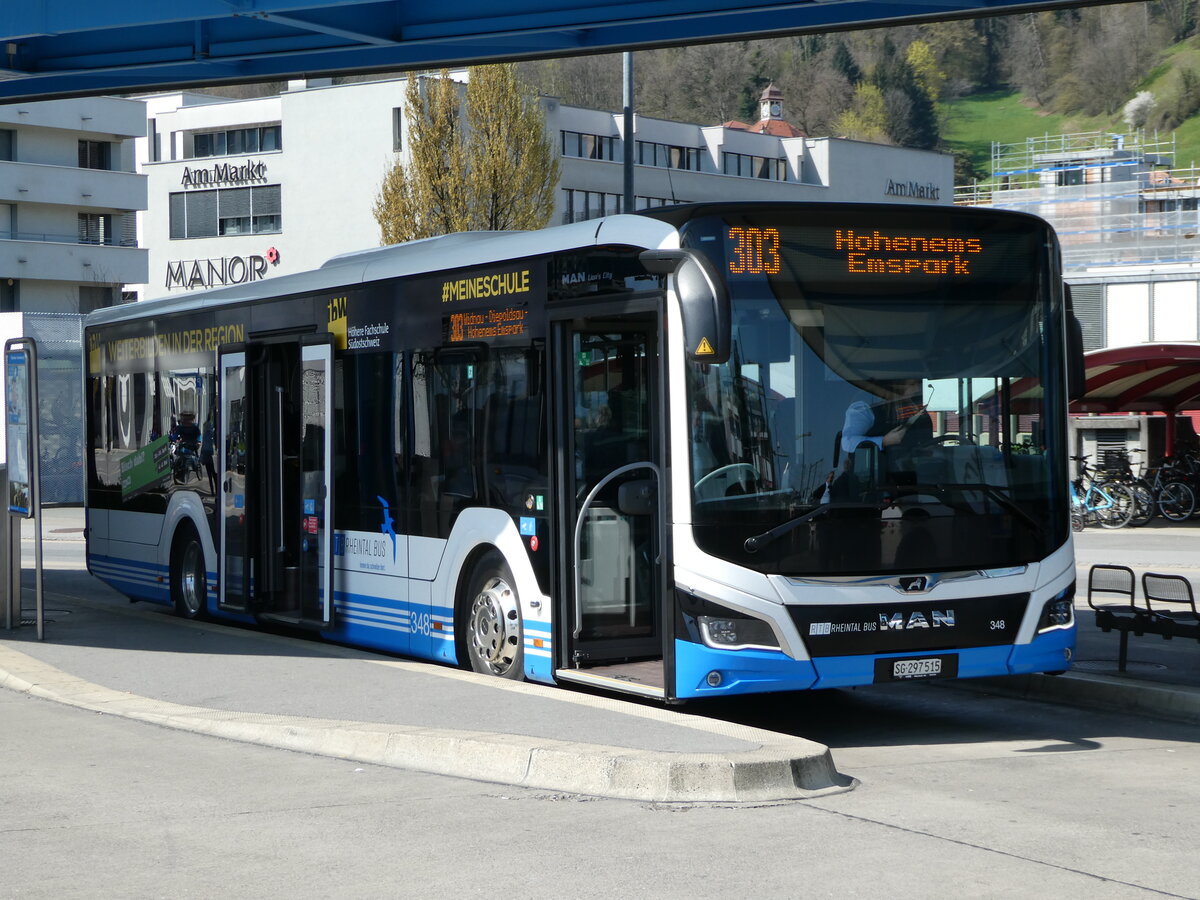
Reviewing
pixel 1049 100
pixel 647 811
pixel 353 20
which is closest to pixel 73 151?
pixel 353 20

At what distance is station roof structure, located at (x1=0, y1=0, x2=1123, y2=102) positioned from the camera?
11180 mm

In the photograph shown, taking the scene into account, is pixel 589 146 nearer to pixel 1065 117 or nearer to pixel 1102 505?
pixel 1102 505

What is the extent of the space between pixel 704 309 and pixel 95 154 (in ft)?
256

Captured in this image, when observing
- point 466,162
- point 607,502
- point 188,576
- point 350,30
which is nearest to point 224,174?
point 466,162

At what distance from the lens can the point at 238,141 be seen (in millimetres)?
84438

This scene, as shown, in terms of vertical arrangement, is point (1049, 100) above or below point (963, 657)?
above

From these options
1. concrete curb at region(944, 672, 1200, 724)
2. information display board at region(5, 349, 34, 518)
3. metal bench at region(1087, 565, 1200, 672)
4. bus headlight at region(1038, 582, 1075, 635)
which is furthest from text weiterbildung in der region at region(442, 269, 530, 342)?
metal bench at region(1087, 565, 1200, 672)

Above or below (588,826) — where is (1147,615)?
above

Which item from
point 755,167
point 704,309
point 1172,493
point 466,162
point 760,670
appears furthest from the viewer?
point 755,167

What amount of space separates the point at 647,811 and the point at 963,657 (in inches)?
108

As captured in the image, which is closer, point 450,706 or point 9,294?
point 450,706

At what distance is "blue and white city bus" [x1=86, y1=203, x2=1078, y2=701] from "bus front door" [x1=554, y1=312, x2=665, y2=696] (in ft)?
0.05

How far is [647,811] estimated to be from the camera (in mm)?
7461

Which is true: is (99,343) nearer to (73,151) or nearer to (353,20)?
(353,20)
